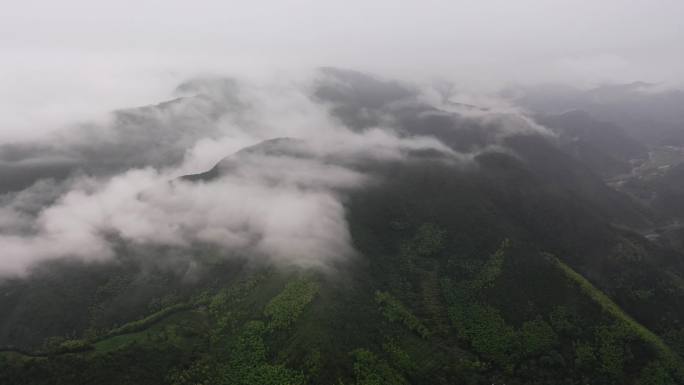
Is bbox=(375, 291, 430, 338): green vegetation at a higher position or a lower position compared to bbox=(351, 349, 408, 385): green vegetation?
lower

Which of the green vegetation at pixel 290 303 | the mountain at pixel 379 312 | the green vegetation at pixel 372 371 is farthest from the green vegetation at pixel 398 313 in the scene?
the green vegetation at pixel 290 303

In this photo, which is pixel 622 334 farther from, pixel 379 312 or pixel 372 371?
pixel 372 371

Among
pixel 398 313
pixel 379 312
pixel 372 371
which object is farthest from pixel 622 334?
pixel 372 371

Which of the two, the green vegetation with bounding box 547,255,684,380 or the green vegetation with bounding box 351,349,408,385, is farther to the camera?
the green vegetation with bounding box 547,255,684,380

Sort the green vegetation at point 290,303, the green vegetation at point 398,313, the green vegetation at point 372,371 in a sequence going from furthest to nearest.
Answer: the green vegetation at point 398,313 → the green vegetation at point 290,303 → the green vegetation at point 372,371

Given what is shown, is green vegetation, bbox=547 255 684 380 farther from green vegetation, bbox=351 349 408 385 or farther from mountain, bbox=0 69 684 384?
green vegetation, bbox=351 349 408 385

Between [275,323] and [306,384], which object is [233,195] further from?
[306,384]

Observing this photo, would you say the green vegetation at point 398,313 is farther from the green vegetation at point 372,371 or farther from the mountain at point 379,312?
the green vegetation at point 372,371

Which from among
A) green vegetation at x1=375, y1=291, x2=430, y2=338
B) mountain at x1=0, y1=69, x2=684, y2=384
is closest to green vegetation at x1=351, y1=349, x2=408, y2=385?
mountain at x1=0, y1=69, x2=684, y2=384
